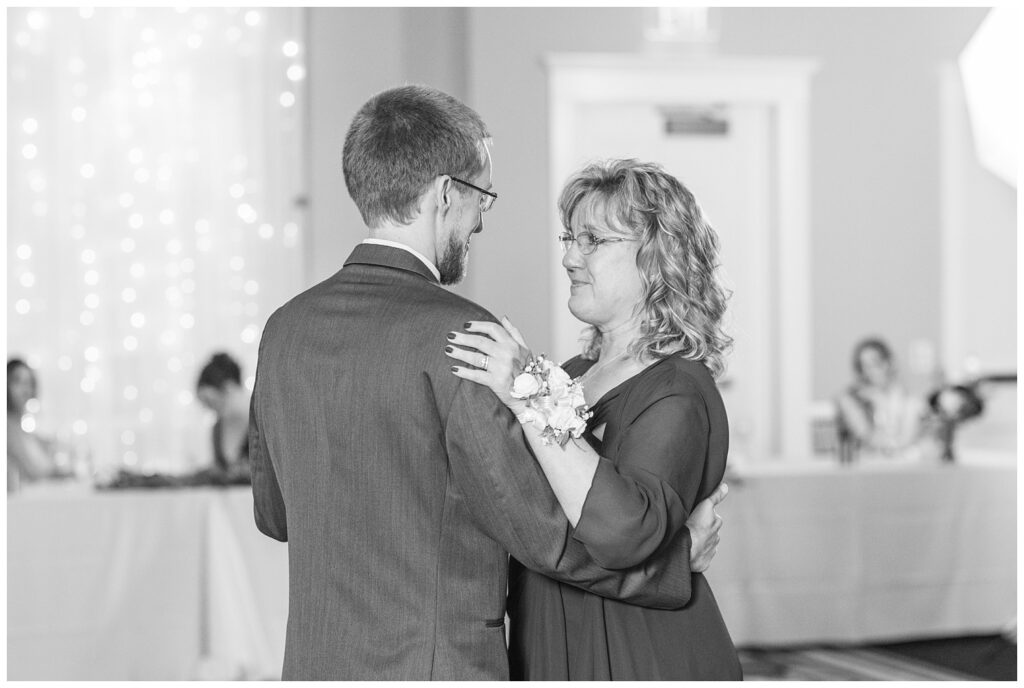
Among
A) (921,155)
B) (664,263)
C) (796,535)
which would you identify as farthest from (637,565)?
(921,155)

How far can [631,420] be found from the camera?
64.9 inches

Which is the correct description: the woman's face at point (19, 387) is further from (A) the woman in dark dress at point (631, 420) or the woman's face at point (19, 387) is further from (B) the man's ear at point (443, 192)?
(B) the man's ear at point (443, 192)

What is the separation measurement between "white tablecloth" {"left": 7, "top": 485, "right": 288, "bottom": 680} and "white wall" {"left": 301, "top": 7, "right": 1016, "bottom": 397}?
2.60 meters

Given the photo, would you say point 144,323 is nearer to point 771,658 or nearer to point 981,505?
point 771,658

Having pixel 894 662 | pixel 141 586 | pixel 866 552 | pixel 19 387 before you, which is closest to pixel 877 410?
pixel 866 552

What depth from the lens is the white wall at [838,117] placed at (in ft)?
20.9

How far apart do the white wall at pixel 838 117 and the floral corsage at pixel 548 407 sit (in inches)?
192

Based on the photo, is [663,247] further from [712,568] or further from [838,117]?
[838,117]

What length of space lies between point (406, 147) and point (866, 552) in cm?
362

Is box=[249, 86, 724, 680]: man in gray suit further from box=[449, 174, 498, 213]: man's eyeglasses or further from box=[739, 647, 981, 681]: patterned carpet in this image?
box=[739, 647, 981, 681]: patterned carpet

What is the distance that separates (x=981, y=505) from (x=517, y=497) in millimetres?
3833

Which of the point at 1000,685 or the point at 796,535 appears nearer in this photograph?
the point at 1000,685

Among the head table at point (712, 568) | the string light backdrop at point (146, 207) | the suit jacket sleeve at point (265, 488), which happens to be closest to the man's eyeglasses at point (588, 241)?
the suit jacket sleeve at point (265, 488)

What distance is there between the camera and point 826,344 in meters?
6.73
